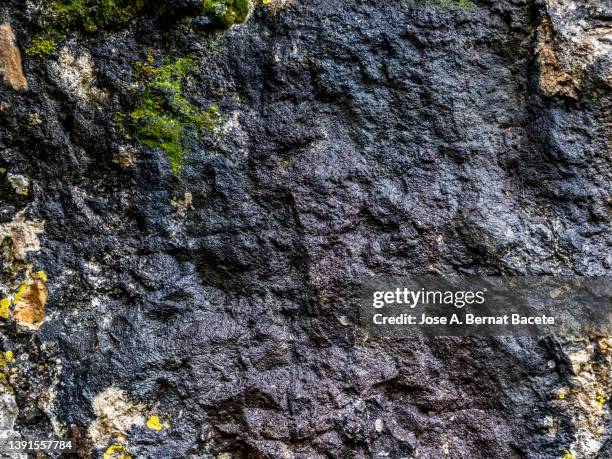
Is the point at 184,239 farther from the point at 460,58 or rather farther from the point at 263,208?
the point at 460,58

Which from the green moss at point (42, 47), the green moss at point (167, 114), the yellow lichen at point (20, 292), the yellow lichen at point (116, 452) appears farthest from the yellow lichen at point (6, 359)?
the green moss at point (42, 47)

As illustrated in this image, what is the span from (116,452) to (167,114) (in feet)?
3.12

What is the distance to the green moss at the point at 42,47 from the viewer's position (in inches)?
58.6

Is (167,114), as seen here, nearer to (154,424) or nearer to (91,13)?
(91,13)

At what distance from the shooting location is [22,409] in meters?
1.46

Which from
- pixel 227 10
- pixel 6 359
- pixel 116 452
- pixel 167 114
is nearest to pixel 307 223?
pixel 167 114

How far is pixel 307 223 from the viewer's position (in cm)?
153

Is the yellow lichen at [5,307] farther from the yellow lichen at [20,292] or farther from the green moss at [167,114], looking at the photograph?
the green moss at [167,114]

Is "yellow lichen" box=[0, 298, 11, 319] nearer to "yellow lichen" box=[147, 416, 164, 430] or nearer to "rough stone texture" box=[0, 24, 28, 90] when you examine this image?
"yellow lichen" box=[147, 416, 164, 430]

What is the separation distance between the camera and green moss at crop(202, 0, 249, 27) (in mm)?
1533

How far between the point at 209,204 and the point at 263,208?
157 millimetres

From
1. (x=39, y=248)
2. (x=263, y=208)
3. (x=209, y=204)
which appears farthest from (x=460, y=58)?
(x=39, y=248)

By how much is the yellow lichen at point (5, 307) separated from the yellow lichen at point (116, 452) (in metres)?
0.47

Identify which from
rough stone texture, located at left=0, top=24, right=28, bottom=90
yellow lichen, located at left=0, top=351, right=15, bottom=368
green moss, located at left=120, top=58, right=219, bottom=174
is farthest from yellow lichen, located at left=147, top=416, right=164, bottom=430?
rough stone texture, located at left=0, top=24, right=28, bottom=90
